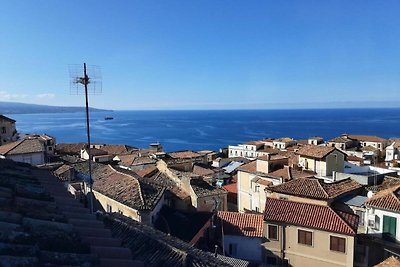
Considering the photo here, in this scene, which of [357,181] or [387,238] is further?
[357,181]

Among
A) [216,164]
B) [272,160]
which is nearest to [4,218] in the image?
[272,160]

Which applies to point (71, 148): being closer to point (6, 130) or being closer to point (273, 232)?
point (6, 130)

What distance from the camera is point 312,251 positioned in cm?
1966

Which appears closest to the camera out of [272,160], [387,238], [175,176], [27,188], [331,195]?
[27,188]

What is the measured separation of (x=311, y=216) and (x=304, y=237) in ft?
4.02

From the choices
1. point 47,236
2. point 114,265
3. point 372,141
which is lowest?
point 372,141

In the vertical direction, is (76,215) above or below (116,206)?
above

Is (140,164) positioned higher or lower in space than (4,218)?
lower

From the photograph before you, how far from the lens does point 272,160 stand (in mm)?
30609

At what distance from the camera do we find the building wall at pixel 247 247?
20594mm

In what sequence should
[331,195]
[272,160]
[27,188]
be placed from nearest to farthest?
[27,188] < [331,195] < [272,160]

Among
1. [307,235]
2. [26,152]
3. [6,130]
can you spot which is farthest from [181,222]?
[6,130]

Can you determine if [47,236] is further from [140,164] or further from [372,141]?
[372,141]

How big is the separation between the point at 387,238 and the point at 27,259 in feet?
66.4
